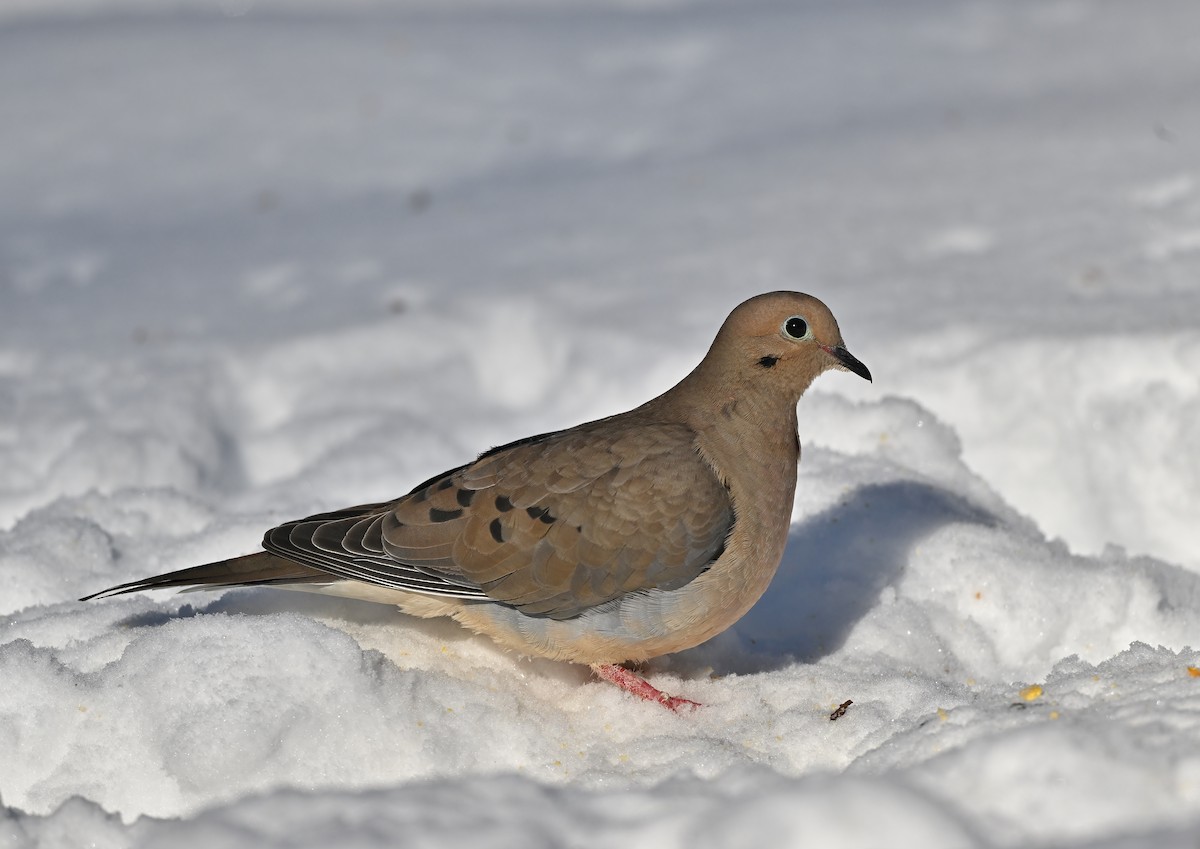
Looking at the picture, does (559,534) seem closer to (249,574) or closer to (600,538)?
(600,538)

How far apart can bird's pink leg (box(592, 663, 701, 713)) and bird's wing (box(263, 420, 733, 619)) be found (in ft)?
0.78

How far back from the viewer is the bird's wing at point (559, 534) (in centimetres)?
338

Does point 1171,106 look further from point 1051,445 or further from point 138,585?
point 138,585

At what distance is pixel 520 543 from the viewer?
3414 mm

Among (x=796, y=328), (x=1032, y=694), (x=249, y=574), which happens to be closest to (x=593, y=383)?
(x=796, y=328)

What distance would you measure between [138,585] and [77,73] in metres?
6.88

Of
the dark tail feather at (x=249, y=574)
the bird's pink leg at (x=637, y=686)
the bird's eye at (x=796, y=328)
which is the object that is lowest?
the bird's pink leg at (x=637, y=686)

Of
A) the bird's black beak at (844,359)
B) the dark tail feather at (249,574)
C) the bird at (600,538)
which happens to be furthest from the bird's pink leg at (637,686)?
the bird's black beak at (844,359)

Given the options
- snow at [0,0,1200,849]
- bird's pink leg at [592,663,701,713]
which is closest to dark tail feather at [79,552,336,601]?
snow at [0,0,1200,849]

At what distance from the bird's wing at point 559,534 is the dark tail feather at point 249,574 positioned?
0.18 ft

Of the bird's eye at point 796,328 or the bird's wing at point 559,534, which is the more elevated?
the bird's eye at point 796,328

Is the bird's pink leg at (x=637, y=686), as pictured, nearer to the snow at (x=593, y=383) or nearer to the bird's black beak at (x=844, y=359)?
the snow at (x=593, y=383)

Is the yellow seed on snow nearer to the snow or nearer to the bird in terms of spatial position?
the snow

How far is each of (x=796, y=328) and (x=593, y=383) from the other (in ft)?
7.08
